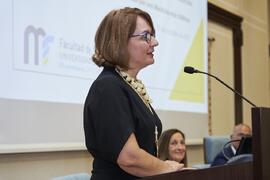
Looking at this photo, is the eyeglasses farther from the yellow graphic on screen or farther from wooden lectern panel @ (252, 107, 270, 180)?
the yellow graphic on screen

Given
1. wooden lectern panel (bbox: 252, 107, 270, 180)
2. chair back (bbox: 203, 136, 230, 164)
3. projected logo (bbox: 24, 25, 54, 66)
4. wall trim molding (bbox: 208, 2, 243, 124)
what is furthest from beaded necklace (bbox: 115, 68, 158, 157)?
wall trim molding (bbox: 208, 2, 243, 124)

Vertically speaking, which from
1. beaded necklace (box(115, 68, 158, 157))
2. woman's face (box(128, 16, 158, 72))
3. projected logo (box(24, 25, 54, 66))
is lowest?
beaded necklace (box(115, 68, 158, 157))

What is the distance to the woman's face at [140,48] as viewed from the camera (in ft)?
5.01

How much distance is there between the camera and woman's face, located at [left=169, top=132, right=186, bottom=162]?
137 inches


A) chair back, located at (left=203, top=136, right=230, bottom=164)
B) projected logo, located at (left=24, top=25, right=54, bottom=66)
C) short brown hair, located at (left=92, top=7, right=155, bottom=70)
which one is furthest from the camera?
chair back, located at (left=203, top=136, right=230, bottom=164)

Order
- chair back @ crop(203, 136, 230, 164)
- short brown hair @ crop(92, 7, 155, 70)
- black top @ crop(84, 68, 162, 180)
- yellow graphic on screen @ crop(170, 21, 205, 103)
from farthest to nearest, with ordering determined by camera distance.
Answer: yellow graphic on screen @ crop(170, 21, 205, 103)
chair back @ crop(203, 136, 230, 164)
short brown hair @ crop(92, 7, 155, 70)
black top @ crop(84, 68, 162, 180)

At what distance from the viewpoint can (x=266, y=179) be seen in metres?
1.28

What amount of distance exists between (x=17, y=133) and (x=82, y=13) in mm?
960

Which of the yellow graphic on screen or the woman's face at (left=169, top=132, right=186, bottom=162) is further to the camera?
the yellow graphic on screen

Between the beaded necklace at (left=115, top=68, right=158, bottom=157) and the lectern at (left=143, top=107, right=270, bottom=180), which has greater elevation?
the beaded necklace at (left=115, top=68, right=158, bottom=157)

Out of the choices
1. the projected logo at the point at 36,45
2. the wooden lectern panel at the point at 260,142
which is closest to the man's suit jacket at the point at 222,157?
the projected logo at the point at 36,45

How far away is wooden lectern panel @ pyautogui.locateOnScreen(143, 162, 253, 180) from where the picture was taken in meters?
1.21

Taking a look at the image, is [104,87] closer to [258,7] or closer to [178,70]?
[178,70]

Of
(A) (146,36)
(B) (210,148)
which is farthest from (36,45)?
(B) (210,148)
